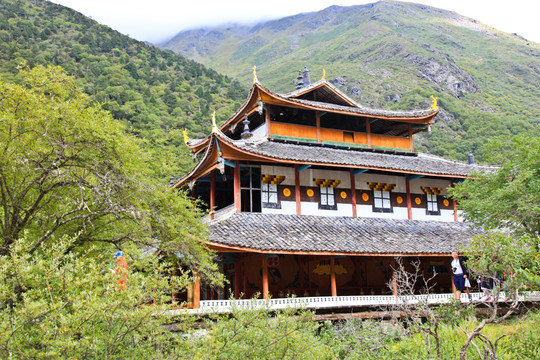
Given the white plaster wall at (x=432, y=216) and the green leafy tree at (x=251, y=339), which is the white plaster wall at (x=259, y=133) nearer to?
the white plaster wall at (x=432, y=216)

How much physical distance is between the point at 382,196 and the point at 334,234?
4.74 meters

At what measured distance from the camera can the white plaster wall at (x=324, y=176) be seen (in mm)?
20583

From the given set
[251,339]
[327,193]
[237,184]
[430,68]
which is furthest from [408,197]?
[430,68]

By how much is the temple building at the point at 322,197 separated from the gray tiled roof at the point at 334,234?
0.05m

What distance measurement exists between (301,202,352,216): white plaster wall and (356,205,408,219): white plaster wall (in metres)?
0.53

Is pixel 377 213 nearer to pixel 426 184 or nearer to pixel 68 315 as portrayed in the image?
pixel 426 184

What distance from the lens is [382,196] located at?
22.2m

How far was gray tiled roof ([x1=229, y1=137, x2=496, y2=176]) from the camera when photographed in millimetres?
19781

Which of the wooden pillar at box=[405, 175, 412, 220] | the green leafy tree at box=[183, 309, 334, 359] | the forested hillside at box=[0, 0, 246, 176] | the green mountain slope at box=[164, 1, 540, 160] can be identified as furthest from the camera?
the green mountain slope at box=[164, 1, 540, 160]

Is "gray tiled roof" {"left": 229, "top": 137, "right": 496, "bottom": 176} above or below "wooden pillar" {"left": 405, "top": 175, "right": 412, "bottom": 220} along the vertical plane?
above

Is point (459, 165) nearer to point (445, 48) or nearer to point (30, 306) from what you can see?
point (30, 306)

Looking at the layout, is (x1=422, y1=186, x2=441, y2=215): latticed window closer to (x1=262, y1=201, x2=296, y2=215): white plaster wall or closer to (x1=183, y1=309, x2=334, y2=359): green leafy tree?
(x1=262, y1=201, x2=296, y2=215): white plaster wall

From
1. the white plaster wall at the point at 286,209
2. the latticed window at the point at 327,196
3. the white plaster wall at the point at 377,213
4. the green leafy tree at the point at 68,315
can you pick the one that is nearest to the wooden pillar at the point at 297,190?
the white plaster wall at the point at 286,209

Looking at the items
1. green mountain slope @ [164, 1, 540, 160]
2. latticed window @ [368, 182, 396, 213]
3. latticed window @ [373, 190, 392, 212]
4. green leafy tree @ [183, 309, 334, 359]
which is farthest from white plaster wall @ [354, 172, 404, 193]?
green mountain slope @ [164, 1, 540, 160]
